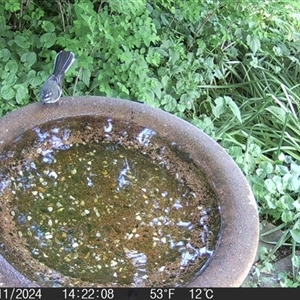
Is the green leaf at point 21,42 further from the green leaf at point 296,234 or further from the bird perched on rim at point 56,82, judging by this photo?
the green leaf at point 296,234

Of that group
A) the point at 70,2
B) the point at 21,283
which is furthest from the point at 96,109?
the point at 70,2

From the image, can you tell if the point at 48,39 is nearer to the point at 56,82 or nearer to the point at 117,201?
the point at 56,82

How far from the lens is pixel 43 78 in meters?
2.18

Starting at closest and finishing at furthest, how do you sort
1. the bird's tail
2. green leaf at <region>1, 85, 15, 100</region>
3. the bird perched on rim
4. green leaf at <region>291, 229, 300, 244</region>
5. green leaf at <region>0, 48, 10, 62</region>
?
1. the bird perched on rim
2. the bird's tail
3. green leaf at <region>291, 229, 300, 244</region>
4. green leaf at <region>1, 85, 15, 100</region>
5. green leaf at <region>0, 48, 10, 62</region>

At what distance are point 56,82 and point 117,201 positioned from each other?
450 millimetres

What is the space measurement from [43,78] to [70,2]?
0.55m

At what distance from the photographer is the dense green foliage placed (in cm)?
205

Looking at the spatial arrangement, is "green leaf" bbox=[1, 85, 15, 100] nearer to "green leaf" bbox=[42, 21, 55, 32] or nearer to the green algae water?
"green leaf" bbox=[42, 21, 55, 32]

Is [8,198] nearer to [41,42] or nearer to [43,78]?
[43,78]

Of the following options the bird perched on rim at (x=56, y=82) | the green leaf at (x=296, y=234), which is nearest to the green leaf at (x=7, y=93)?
the bird perched on rim at (x=56, y=82)

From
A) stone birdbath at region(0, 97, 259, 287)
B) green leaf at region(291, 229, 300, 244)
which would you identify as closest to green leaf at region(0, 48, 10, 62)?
stone birdbath at region(0, 97, 259, 287)

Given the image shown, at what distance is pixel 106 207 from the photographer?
137cm

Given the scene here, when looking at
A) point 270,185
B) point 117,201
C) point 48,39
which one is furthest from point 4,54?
point 270,185

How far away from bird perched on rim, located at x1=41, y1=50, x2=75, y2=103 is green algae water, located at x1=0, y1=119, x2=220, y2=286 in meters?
0.09
